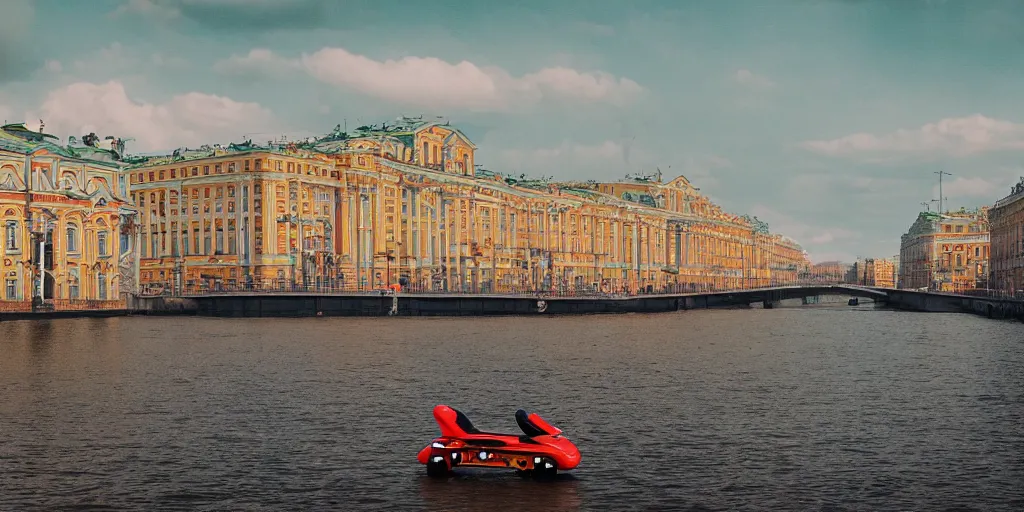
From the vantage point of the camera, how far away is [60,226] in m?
119

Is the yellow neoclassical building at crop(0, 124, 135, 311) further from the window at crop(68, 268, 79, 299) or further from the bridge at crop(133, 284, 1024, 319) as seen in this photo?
the bridge at crop(133, 284, 1024, 319)

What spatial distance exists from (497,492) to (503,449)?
1.01m

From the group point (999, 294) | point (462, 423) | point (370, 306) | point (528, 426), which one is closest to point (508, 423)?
point (462, 423)

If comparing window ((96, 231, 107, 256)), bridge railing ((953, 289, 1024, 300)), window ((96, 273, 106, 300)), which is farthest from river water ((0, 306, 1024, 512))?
bridge railing ((953, 289, 1024, 300))

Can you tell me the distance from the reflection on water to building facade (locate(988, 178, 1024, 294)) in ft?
428

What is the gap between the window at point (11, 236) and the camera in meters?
113

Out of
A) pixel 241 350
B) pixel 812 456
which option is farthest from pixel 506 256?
pixel 812 456

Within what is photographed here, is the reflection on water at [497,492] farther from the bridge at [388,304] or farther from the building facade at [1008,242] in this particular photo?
the building facade at [1008,242]

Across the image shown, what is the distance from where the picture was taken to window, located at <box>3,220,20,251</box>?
113312 mm

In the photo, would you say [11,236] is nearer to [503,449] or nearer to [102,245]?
[102,245]

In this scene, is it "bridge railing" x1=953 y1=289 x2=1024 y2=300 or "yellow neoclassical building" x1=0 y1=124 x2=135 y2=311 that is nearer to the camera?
"yellow neoclassical building" x1=0 y1=124 x2=135 y2=311

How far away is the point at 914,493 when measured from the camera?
25531 millimetres

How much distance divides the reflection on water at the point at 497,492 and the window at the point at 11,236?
320 feet

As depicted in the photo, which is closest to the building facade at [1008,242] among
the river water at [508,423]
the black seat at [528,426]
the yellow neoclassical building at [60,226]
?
the river water at [508,423]
